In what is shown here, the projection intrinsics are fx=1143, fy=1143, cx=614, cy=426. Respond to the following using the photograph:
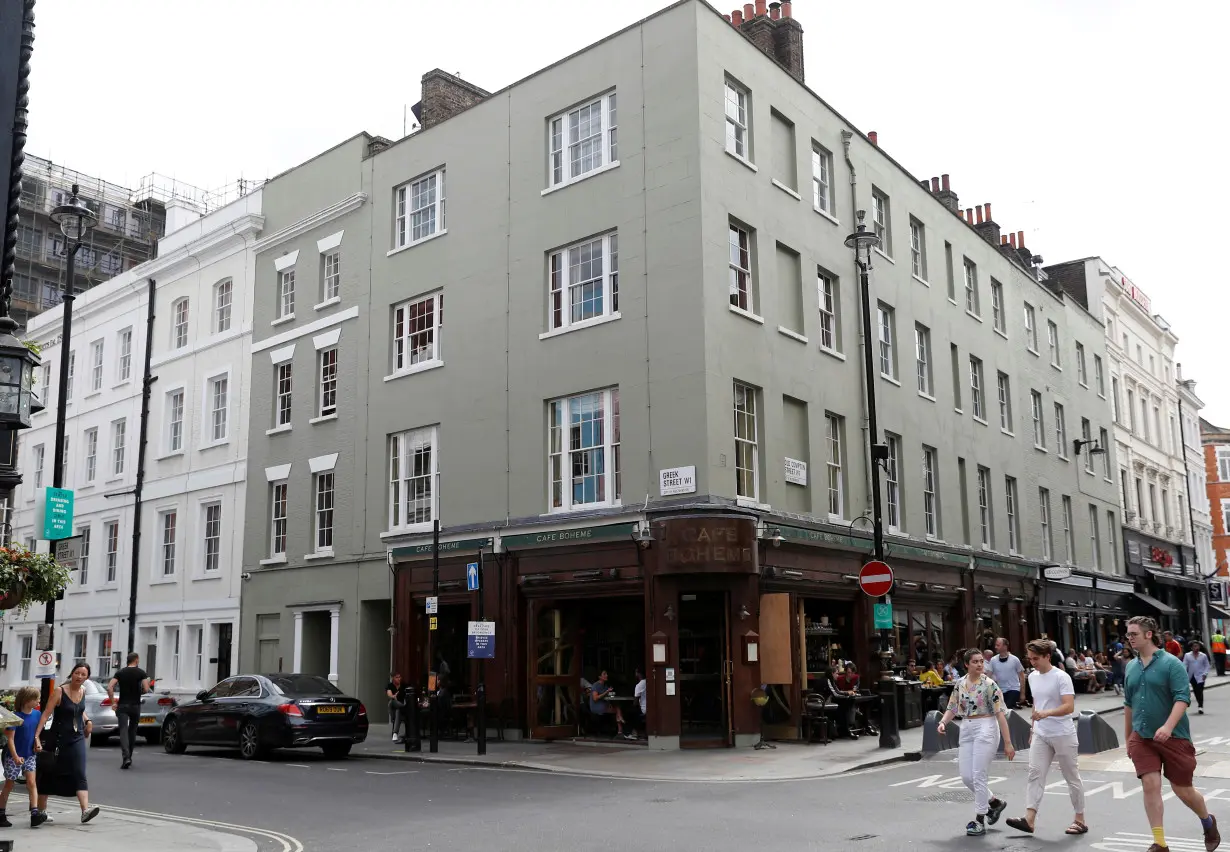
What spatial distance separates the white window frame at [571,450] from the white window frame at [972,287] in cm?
1525

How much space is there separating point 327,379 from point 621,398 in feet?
31.9

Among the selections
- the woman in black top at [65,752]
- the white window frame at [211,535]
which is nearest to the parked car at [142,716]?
the white window frame at [211,535]

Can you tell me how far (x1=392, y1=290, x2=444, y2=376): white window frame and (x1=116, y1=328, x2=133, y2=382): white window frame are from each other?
1261cm

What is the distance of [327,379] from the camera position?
2809 cm

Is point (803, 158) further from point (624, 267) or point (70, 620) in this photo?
point (70, 620)

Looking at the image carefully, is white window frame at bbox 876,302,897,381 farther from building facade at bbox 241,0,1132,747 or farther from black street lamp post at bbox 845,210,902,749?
black street lamp post at bbox 845,210,902,749

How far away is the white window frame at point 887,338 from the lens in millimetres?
27281

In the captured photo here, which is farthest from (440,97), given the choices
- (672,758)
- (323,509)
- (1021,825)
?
(1021,825)

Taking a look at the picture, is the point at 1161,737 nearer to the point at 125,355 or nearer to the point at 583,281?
the point at 583,281

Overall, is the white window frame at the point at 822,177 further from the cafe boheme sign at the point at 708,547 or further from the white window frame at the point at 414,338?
the cafe boheme sign at the point at 708,547

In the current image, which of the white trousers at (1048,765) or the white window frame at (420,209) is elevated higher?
the white window frame at (420,209)

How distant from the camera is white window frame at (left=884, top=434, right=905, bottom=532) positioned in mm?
26286

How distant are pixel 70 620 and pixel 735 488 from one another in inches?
938

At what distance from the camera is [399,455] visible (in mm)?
25984
